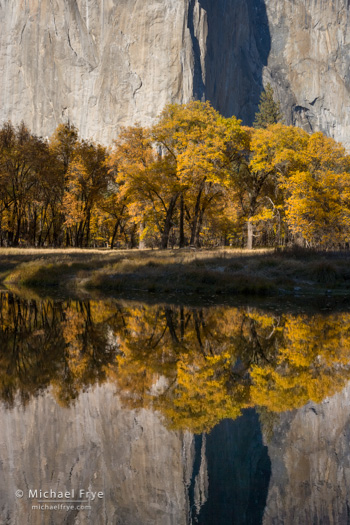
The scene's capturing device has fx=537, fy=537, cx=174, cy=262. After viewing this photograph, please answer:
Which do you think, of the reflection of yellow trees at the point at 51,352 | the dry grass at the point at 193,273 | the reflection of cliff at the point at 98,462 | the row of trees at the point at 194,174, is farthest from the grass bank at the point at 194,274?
the reflection of cliff at the point at 98,462

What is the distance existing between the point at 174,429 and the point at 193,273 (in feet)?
58.4

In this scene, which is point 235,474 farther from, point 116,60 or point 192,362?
point 116,60

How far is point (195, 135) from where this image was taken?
35.1 m

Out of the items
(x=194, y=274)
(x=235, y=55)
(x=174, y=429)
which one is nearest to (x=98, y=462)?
(x=174, y=429)

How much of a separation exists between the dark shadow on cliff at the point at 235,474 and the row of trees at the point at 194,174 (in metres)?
28.4

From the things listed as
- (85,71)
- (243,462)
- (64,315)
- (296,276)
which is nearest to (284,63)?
(85,71)

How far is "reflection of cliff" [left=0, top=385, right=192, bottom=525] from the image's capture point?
4.52 meters

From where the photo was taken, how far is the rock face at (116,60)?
85.7m

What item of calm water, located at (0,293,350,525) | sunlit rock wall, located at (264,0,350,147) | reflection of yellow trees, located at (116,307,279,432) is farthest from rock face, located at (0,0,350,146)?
calm water, located at (0,293,350,525)

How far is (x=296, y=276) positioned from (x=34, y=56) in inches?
3406

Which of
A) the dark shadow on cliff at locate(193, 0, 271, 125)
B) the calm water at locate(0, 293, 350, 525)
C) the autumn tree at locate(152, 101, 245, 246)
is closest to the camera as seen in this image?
the calm water at locate(0, 293, 350, 525)

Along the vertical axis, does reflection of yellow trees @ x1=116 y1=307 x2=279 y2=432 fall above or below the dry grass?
below

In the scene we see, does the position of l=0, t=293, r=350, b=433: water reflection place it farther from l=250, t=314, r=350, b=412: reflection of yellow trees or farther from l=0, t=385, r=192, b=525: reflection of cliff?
l=0, t=385, r=192, b=525: reflection of cliff

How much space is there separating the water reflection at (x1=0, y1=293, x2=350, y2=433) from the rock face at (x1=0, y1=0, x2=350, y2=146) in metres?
73.6
